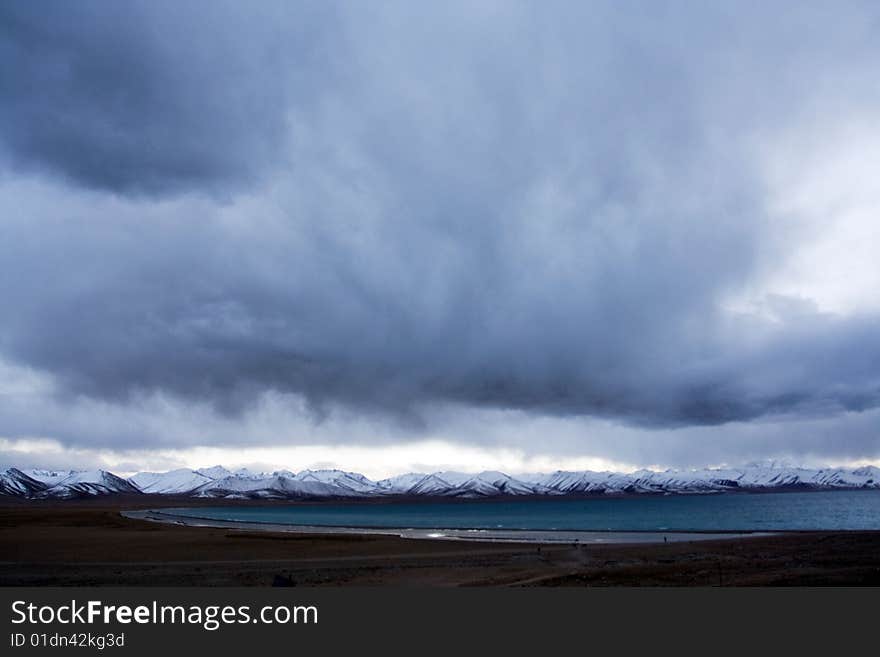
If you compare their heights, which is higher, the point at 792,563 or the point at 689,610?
the point at 689,610

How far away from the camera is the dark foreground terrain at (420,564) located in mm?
36438

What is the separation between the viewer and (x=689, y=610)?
2361cm

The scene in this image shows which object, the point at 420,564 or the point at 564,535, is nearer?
the point at 420,564

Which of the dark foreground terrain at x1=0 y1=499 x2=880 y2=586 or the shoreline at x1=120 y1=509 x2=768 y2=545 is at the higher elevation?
the dark foreground terrain at x1=0 y1=499 x2=880 y2=586

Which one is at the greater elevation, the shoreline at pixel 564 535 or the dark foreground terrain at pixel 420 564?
the dark foreground terrain at pixel 420 564

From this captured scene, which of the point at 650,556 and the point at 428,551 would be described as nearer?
the point at 650,556

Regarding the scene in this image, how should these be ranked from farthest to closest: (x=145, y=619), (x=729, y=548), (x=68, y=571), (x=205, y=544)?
(x=205, y=544) → (x=729, y=548) → (x=68, y=571) → (x=145, y=619)

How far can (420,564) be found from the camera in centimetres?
4775

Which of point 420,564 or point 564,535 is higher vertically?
point 420,564

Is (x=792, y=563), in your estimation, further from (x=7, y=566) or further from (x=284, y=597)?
(x=7, y=566)

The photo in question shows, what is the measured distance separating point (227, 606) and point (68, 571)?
27.0m

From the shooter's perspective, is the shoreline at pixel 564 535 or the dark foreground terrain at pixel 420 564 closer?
the dark foreground terrain at pixel 420 564

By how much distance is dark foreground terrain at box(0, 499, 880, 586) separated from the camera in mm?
36438

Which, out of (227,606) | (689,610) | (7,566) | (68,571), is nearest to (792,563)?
(689,610)
